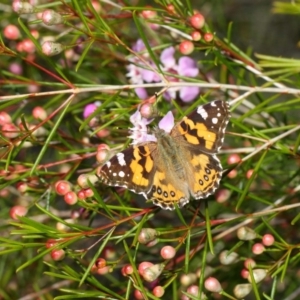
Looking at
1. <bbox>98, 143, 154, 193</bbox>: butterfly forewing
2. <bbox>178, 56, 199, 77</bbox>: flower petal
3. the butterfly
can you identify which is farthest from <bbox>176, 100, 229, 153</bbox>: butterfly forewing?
<bbox>178, 56, 199, 77</bbox>: flower petal

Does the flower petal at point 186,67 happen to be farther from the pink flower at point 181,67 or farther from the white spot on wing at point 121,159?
the white spot on wing at point 121,159

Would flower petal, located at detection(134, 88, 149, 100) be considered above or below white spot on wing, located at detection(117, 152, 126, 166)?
below

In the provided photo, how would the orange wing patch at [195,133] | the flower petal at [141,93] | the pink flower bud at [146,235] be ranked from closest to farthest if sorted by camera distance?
the pink flower bud at [146,235], the orange wing patch at [195,133], the flower petal at [141,93]

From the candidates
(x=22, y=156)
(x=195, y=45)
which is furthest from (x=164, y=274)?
(x=22, y=156)

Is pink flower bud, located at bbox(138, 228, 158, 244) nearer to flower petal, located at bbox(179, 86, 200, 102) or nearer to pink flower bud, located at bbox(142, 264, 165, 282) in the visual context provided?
pink flower bud, located at bbox(142, 264, 165, 282)

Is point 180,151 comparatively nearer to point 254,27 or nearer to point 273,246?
point 273,246

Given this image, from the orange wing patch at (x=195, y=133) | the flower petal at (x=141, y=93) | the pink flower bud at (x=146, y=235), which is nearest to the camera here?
the pink flower bud at (x=146, y=235)

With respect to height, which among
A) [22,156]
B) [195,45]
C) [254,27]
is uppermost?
[195,45]

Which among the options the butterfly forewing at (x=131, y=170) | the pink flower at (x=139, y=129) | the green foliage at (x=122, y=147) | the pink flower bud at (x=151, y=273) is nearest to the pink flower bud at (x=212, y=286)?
the green foliage at (x=122, y=147)

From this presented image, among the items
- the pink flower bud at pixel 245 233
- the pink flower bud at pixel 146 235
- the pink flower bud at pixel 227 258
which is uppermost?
the pink flower bud at pixel 146 235
